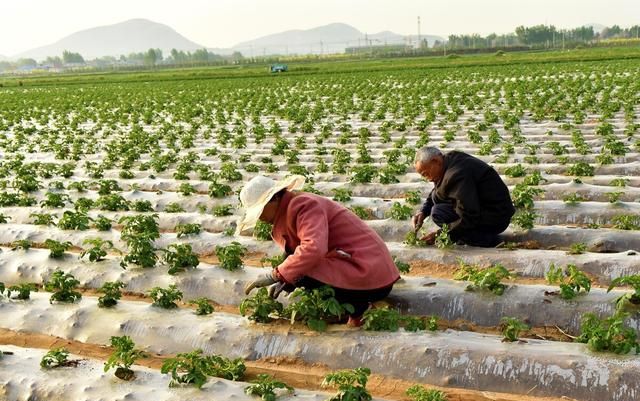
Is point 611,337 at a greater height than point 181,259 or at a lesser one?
lesser

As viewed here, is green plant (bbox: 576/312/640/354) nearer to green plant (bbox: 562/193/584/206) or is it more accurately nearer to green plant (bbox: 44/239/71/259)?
green plant (bbox: 562/193/584/206)

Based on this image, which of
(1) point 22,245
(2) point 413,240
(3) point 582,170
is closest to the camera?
(2) point 413,240

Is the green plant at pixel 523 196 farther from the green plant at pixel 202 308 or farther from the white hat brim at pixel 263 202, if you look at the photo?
the green plant at pixel 202 308

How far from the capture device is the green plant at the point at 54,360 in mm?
4641

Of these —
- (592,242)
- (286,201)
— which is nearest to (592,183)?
(592,242)

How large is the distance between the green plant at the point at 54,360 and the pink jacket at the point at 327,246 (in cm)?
171

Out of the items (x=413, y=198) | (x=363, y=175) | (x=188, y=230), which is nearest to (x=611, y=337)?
(x=413, y=198)

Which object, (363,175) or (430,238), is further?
(363,175)

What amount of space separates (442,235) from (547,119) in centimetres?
1113

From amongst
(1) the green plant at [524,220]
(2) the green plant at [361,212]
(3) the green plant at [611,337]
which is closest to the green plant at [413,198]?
(2) the green plant at [361,212]

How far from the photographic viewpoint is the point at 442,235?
6.93 metres

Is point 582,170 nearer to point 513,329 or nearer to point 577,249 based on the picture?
point 577,249

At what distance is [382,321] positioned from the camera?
5.03 metres

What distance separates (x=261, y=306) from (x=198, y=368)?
0.98 m
